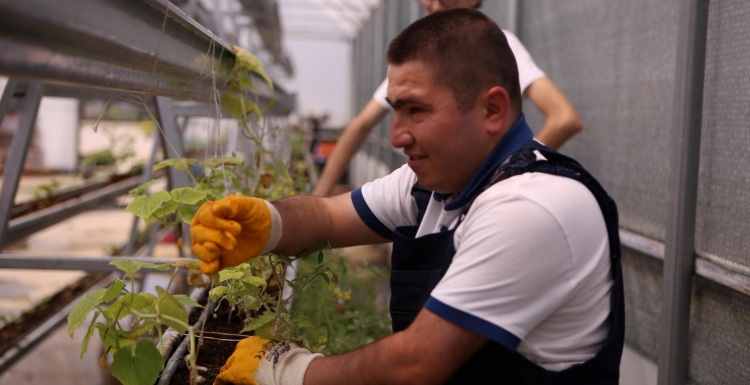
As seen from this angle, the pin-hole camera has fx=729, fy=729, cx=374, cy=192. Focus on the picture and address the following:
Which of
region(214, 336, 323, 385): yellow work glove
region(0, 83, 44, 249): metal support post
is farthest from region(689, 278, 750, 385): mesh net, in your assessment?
region(0, 83, 44, 249): metal support post

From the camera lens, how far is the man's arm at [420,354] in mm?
1123

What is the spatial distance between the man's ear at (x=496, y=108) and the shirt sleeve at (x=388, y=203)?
0.36 metres

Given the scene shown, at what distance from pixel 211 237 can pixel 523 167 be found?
54 centimetres

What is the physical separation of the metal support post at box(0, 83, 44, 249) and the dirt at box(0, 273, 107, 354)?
0.63 metres

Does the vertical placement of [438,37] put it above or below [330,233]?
above

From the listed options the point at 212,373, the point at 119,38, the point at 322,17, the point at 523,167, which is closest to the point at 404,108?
the point at 523,167

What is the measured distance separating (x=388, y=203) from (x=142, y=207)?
0.55m

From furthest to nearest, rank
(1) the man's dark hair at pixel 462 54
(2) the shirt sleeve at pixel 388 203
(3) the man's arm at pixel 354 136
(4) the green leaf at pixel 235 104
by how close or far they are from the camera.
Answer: (3) the man's arm at pixel 354 136
(4) the green leaf at pixel 235 104
(2) the shirt sleeve at pixel 388 203
(1) the man's dark hair at pixel 462 54

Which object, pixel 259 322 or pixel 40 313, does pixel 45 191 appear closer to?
pixel 40 313

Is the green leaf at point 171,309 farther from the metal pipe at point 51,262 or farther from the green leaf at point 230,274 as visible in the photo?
the metal pipe at point 51,262

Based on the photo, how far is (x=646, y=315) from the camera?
2.41 metres

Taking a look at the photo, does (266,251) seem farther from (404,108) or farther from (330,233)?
(404,108)

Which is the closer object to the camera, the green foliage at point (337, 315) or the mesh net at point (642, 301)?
the green foliage at point (337, 315)

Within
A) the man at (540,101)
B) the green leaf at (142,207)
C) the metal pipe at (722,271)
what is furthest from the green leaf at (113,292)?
the metal pipe at (722,271)
